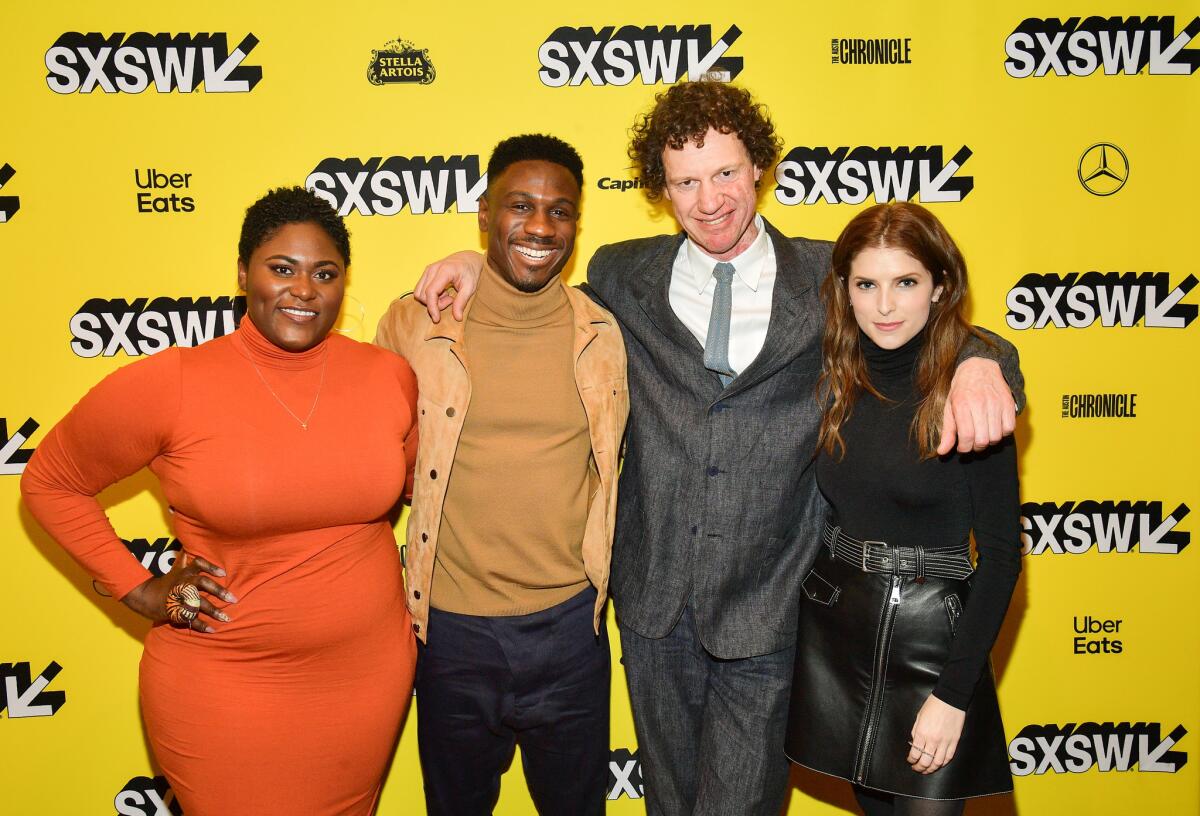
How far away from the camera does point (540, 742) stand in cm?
248

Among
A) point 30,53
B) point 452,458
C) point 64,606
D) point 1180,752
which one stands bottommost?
point 1180,752

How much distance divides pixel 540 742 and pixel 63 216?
93.7 inches

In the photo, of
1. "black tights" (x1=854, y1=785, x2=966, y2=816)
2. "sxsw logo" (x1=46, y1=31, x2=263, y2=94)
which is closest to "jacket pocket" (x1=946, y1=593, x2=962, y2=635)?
"black tights" (x1=854, y1=785, x2=966, y2=816)

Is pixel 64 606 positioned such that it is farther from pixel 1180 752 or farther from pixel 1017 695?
pixel 1180 752

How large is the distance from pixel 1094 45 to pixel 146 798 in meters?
4.43

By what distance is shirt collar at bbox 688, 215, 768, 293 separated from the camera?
7.75 ft

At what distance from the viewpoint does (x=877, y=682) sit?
2043 mm

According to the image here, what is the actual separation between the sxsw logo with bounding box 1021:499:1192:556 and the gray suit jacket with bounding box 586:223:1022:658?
4.26ft

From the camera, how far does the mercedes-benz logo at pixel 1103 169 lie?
3.00 m

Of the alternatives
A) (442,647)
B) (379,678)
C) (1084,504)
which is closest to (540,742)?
(442,647)

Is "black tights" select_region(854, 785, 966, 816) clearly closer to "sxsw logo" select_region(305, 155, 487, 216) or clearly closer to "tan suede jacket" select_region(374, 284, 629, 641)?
"tan suede jacket" select_region(374, 284, 629, 641)

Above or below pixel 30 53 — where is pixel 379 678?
below

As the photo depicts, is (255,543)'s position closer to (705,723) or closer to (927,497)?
(705,723)

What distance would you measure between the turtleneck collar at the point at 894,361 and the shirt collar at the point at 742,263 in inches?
15.4
